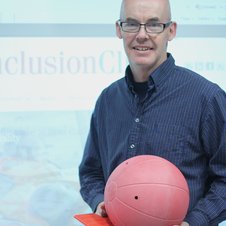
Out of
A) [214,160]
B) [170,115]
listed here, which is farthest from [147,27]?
[214,160]

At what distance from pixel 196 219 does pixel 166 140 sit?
20cm

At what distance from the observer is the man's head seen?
1.16 metres

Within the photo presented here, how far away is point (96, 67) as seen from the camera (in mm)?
1956

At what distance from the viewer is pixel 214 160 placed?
3.79 ft

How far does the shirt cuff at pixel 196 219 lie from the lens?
112cm

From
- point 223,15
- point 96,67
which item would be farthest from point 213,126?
point 223,15

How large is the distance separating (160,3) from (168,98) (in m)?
0.24

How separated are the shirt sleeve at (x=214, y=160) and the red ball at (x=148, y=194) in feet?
0.29

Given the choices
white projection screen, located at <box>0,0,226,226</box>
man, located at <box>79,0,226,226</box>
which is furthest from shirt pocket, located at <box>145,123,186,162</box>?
white projection screen, located at <box>0,0,226,226</box>

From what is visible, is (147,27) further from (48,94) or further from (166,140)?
(48,94)

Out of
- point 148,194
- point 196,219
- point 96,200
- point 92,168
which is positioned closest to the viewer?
point 148,194

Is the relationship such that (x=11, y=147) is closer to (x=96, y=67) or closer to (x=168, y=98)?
(x=96, y=67)

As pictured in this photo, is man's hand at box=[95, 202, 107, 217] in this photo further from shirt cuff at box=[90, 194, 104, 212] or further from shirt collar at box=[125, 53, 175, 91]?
shirt collar at box=[125, 53, 175, 91]

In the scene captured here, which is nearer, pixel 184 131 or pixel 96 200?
pixel 184 131
